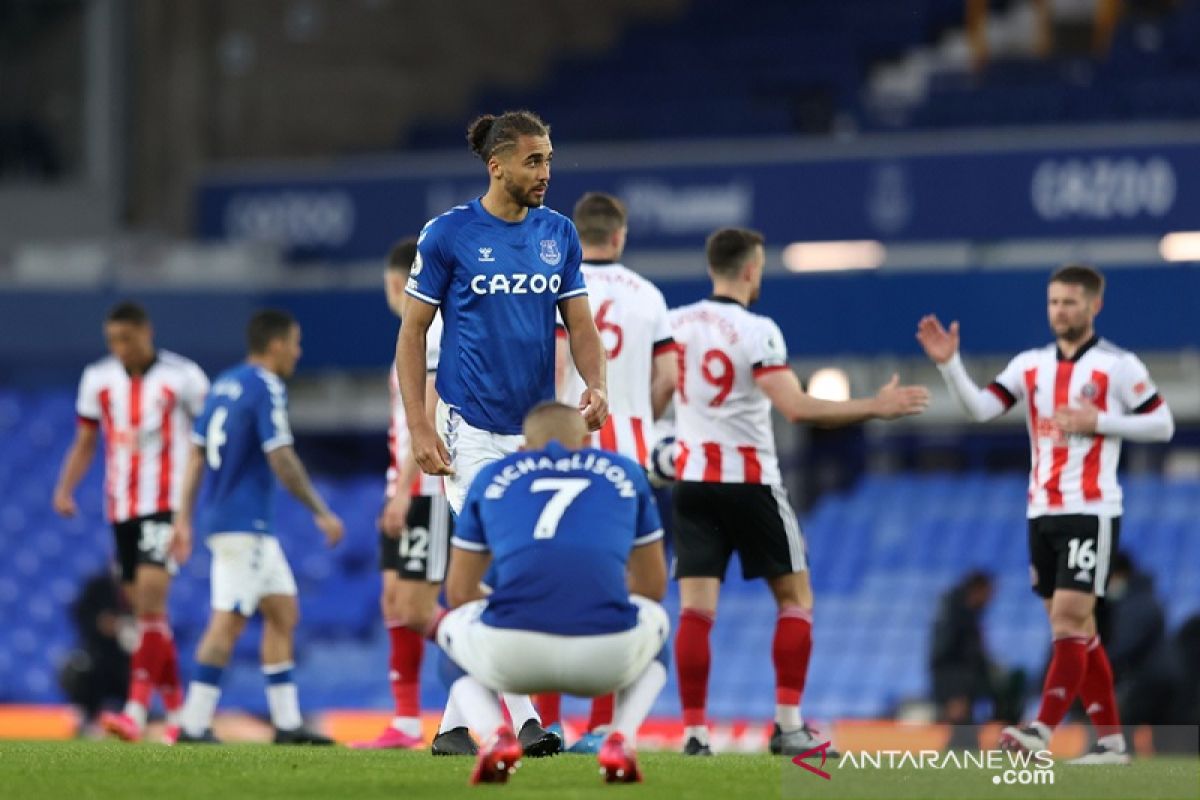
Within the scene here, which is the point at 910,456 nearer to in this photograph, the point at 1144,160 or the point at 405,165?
the point at 1144,160

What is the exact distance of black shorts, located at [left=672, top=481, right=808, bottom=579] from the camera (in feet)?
31.9

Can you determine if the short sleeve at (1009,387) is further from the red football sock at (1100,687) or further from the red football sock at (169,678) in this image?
the red football sock at (169,678)

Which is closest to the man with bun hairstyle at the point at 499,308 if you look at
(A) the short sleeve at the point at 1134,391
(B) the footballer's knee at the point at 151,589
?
(A) the short sleeve at the point at 1134,391

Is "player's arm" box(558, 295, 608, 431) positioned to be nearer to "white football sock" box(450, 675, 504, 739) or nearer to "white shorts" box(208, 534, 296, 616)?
"white football sock" box(450, 675, 504, 739)

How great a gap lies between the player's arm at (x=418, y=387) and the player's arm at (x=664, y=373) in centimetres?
181

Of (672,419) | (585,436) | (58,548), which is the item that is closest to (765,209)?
(58,548)

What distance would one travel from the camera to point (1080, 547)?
33.1 feet

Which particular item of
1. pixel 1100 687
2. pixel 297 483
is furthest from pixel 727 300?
pixel 297 483

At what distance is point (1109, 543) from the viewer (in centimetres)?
1015

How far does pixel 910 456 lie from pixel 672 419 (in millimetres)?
11989

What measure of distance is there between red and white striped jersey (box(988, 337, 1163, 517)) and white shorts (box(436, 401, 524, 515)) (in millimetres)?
2909

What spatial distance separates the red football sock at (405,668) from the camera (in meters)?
10.8

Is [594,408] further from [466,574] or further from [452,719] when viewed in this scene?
[452,719]

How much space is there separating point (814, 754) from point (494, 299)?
2.44m
